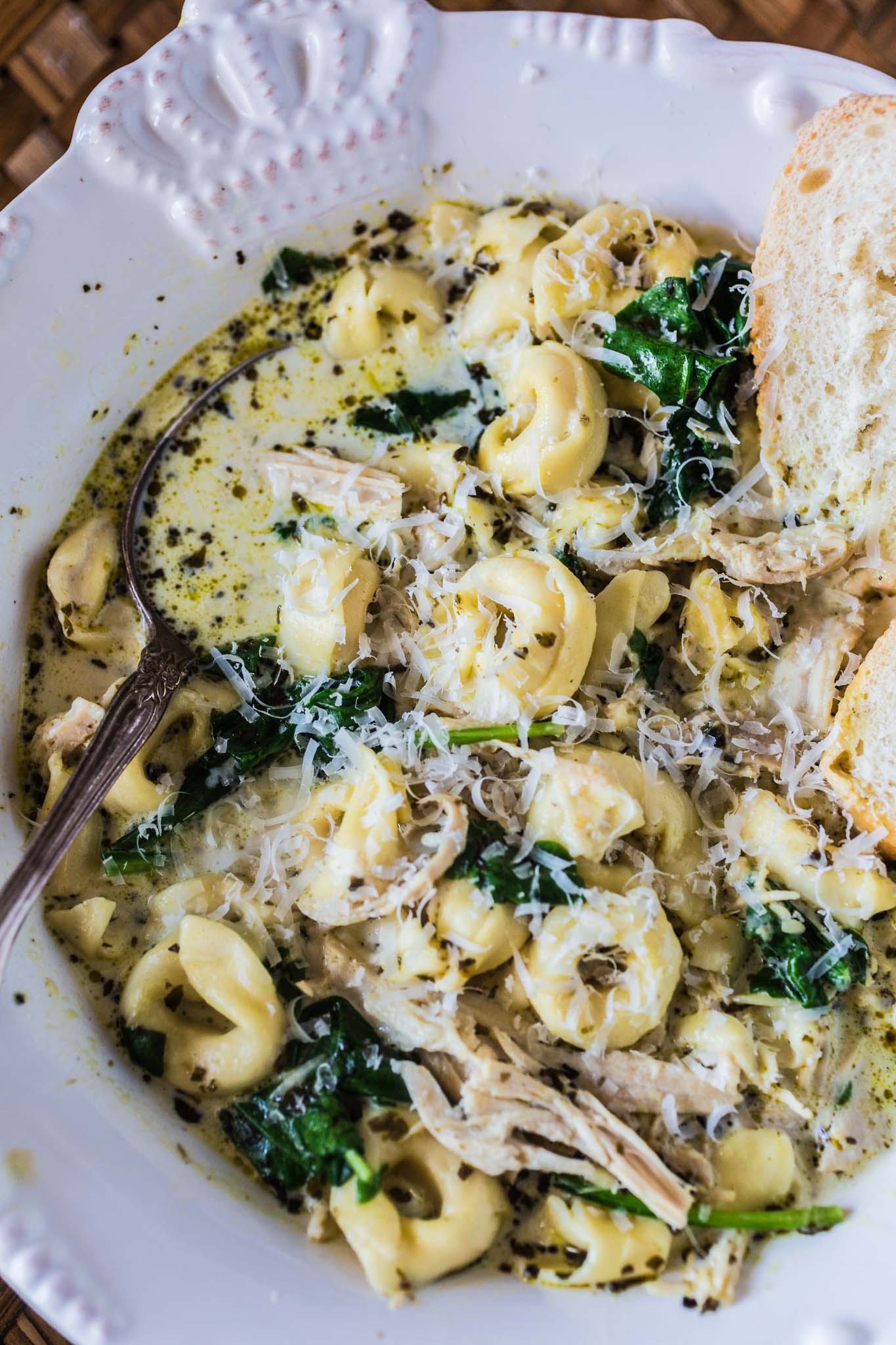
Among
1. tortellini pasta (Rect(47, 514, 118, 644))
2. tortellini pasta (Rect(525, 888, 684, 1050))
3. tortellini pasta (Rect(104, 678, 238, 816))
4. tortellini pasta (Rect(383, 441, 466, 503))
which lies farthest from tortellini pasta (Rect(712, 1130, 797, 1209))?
tortellini pasta (Rect(47, 514, 118, 644))

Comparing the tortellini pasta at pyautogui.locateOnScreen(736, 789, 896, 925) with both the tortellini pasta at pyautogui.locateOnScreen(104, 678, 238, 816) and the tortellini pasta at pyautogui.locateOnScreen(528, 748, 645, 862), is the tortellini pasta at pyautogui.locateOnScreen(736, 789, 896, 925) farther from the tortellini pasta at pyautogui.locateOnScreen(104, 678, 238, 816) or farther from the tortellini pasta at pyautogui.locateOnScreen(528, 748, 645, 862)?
the tortellini pasta at pyautogui.locateOnScreen(104, 678, 238, 816)

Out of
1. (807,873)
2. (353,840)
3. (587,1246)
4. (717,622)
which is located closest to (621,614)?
(717,622)

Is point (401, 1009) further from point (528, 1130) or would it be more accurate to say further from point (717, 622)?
point (717, 622)

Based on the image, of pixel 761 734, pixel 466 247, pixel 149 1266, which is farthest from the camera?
pixel 466 247

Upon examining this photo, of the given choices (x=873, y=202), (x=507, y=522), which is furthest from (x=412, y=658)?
(x=873, y=202)

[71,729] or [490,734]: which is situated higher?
[71,729]

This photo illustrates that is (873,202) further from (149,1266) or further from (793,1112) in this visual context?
→ (149,1266)
